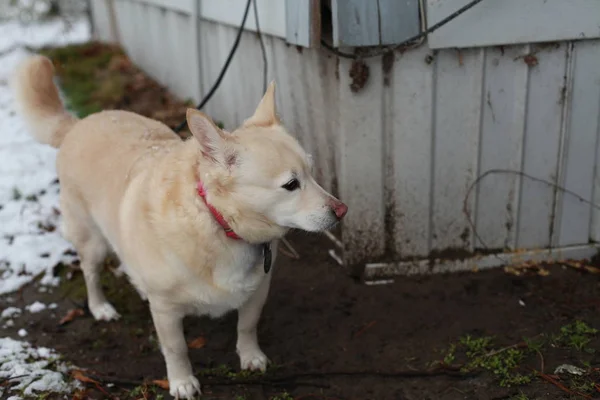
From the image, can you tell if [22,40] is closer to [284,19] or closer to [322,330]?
[284,19]

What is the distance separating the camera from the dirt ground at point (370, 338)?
3033 mm

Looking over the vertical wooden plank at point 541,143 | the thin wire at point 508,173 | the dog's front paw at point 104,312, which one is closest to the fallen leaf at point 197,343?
the dog's front paw at point 104,312

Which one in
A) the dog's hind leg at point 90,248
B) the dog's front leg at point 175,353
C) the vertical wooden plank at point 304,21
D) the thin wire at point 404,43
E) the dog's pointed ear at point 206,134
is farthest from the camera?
the dog's hind leg at point 90,248

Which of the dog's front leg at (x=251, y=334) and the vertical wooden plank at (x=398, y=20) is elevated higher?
the vertical wooden plank at (x=398, y=20)

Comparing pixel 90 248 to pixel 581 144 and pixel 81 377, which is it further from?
pixel 581 144

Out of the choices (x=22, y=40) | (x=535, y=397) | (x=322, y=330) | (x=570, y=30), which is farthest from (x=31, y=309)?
(x=22, y=40)

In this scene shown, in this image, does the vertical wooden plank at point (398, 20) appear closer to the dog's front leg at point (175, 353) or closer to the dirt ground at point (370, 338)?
the dirt ground at point (370, 338)

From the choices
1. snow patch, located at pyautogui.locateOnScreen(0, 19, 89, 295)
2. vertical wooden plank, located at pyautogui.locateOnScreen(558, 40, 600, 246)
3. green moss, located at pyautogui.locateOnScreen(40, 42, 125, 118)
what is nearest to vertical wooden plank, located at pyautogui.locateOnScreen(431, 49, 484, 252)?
vertical wooden plank, located at pyautogui.locateOnScreen(558, 40, 600, 246)

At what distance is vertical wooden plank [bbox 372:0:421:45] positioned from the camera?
3.27 meters

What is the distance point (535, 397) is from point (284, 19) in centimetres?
250

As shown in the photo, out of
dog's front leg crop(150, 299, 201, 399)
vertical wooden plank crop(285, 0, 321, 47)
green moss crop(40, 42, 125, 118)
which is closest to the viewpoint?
dog's front leg crop(150, 299, 201, 399)

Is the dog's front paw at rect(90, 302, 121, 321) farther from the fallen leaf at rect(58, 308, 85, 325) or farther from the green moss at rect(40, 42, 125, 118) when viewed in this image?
the green moss at rect(40, 42, 125, 118)

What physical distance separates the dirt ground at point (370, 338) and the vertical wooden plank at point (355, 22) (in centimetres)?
144

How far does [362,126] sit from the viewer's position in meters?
3.56
